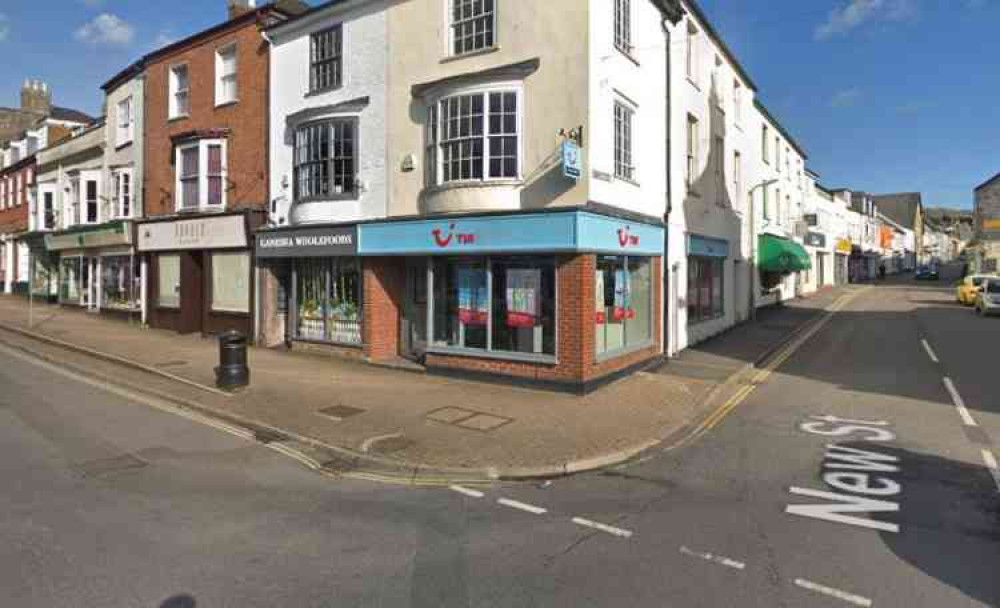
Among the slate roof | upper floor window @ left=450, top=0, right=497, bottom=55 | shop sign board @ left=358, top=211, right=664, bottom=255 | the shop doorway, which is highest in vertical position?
the slate roof

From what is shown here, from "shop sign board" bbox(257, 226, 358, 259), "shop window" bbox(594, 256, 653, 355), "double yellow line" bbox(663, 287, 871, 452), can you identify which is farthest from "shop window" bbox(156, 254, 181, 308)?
"double yellow line" bbox(663, 287, 871, 452)

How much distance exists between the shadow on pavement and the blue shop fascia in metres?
5.39

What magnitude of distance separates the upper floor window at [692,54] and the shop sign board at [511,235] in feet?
19.7

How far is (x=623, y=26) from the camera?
1277cm

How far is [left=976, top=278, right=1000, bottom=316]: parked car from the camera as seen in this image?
24.9 meters

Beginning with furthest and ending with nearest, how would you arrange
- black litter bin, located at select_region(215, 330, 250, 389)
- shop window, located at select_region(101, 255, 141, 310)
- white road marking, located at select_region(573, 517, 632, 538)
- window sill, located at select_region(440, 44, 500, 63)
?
1. shop window, located at select_region(101, 255, 141, 310)
2. window sill, located at select_region(440, 44, 500, 63)
3. black litter bin, located at select_region(215, 330, 250, 389)
4. white road marking, located at select_region(573, 517, 632, 538)

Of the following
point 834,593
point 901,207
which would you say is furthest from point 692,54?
point 901,207

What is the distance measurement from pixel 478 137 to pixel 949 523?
968 cm

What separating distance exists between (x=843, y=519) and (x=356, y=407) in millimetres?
7095

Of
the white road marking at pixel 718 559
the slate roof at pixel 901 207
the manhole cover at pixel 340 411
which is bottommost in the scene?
the white road marking at pixel 718 559

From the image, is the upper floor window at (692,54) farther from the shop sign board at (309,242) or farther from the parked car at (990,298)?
the parked car at (990,298)

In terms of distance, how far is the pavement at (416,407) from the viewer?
23.8ft

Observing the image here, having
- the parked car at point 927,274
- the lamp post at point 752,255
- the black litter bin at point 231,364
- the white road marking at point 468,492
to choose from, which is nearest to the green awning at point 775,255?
the lamp post at point 752,255

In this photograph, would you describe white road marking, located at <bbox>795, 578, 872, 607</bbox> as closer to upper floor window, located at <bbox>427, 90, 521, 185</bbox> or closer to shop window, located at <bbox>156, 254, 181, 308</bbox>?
upper floor window, located at <bbox>427, 90, 521, 185</bbox>
